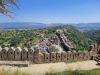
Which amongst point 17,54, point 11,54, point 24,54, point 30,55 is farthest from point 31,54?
point 11,54

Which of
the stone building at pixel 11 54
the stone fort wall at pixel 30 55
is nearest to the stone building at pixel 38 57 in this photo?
the stone fort wall at pixel 30 55

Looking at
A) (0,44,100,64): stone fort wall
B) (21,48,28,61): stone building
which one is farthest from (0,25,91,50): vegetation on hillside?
(21,48,28,61): stone building

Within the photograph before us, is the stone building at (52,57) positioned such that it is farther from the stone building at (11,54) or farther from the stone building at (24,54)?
the stone building at (11,54)

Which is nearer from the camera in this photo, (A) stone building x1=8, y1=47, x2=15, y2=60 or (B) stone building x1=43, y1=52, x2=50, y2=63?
(A) stone building x1=8, y1=47, x2=15, y2=60

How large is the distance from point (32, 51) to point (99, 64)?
328cm

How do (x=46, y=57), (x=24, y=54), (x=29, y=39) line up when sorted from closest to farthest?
(x=24, y=54) → (x=46, y=57) → (x=29, y=39)

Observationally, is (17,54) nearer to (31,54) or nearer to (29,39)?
(31,54)

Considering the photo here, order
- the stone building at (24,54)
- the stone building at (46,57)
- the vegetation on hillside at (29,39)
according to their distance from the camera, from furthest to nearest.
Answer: the vegetation on hillside at (29,39) < the stone building at (46,57) < the stone building at (24,54)

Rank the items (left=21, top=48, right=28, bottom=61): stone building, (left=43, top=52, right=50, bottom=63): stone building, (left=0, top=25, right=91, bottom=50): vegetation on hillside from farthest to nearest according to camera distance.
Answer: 1. (left=0, top=25, right=91, bottom=50): vegetation on hillside
2. (left=43, top=52, right=50, bottom=63): stone building
3. (left=21, top=48, right=28, bottom=61): stone building

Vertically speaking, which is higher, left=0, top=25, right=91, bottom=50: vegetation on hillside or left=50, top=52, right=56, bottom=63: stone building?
left=50, top=52, right=56, bottom=63: stone building

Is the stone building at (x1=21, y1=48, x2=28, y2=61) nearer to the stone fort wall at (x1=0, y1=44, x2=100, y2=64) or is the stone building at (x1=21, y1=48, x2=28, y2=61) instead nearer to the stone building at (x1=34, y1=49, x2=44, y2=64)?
the stone fort wall at (x1=0, y1=44, x2=100, y2=64)

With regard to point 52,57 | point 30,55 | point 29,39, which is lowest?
point 29,39

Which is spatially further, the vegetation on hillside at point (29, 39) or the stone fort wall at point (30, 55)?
the vegetation on hillside at point (29, 39)

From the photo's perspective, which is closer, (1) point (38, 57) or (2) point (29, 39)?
(1) point (38, 57)
